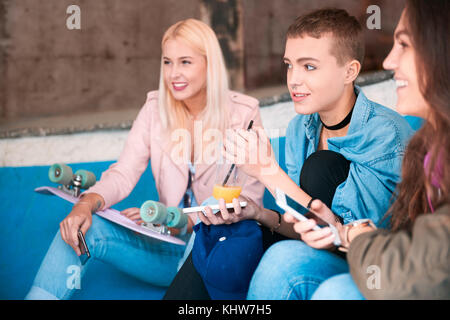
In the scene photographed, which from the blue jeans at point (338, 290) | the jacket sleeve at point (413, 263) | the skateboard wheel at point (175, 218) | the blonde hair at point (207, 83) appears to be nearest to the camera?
the jacket sleeve at point (413, 263)

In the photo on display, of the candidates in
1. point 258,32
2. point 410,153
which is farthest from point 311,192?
point 258,32

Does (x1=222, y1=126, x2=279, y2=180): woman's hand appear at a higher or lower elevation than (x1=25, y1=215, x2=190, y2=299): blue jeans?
higher

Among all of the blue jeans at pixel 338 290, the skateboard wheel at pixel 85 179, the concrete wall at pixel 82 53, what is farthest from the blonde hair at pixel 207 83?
the concrete wall at pixel 82 53

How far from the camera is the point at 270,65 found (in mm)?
5668

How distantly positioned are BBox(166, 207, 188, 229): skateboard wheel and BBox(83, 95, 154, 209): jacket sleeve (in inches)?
10.4

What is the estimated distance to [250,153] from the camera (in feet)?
4.72

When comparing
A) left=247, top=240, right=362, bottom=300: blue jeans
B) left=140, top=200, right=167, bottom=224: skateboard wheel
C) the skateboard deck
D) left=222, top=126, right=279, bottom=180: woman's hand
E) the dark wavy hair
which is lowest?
the skateboard deck

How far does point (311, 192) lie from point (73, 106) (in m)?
3.87

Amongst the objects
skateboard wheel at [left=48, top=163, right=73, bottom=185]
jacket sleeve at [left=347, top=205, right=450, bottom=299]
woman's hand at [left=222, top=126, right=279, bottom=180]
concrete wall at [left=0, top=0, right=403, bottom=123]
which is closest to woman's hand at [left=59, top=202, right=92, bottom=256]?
skateboard wheel at [left=48, top=163, right=73, bottom=185]

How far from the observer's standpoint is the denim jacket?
56.4 inches

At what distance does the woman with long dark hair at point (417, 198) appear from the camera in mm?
887

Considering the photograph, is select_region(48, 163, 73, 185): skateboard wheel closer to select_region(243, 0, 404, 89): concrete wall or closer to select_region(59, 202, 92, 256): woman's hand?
select_region(59, 202, 92, 256): woman's hand

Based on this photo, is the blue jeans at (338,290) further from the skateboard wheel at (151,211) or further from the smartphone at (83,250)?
the smartphone at (83,250)

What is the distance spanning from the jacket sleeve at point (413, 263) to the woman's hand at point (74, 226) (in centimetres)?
100
